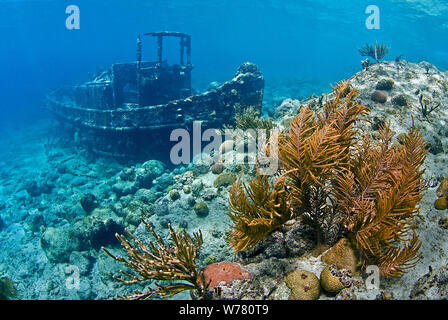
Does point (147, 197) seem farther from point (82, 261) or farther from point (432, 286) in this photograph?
point (432, 286)

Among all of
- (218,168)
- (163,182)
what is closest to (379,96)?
(218,168)

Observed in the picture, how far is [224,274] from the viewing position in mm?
3172

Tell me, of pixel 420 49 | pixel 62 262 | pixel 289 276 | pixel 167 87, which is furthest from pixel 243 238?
pixel 420 49

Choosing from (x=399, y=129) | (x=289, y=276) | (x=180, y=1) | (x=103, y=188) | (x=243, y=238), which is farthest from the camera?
(x=180, y=1)

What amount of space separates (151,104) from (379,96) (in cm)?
1123

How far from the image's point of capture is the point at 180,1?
48.8 meters

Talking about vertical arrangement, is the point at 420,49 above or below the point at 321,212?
above

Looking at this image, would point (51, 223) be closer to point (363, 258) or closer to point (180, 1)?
point (363, 258)

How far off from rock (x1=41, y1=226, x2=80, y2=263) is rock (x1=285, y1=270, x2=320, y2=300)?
7909 mm

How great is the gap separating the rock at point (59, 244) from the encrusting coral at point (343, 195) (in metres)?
7.51

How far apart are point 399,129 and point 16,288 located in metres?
12.4

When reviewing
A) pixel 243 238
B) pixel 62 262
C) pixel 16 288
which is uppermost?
pixel 243 238

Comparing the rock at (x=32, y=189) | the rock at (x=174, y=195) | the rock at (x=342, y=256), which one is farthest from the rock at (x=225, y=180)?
the rock at (x=32, y=189)

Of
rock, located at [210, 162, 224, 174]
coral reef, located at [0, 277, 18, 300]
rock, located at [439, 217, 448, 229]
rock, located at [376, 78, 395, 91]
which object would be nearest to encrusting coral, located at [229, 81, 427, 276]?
rock, located at [439, 217, 448, 229]
